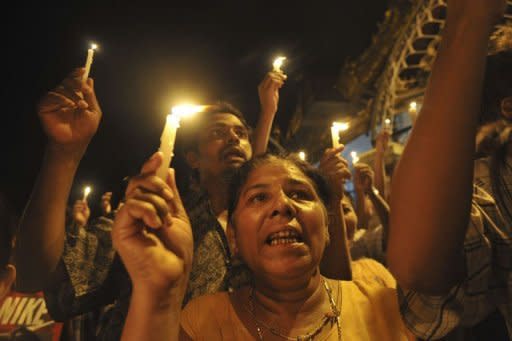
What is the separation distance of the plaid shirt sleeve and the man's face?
1.83m

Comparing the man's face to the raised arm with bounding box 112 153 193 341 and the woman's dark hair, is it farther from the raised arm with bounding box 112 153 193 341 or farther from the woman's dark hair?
the raised arm with bounding box 112 153 193 341

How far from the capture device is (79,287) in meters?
2.02

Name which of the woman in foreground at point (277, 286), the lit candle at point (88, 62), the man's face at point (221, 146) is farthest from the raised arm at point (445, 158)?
the man's face at point (221, 146)

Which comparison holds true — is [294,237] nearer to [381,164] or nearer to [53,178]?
[53,178]

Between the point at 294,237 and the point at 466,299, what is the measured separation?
2.41 feet

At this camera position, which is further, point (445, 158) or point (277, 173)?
point (277, 173)

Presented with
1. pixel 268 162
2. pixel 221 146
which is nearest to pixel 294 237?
pixel 268 162

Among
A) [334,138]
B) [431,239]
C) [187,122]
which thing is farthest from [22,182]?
[431,239]

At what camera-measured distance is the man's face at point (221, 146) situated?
2895 millimetres

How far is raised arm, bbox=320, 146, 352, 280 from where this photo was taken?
2.33 meters

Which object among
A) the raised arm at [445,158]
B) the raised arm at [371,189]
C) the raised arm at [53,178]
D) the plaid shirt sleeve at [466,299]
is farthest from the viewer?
the raised arm at [371,189]

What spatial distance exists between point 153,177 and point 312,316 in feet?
3.56

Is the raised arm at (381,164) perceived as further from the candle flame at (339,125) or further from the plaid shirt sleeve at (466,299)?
the plaid shirt sleeve at (466,299)

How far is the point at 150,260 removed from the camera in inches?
43.8
